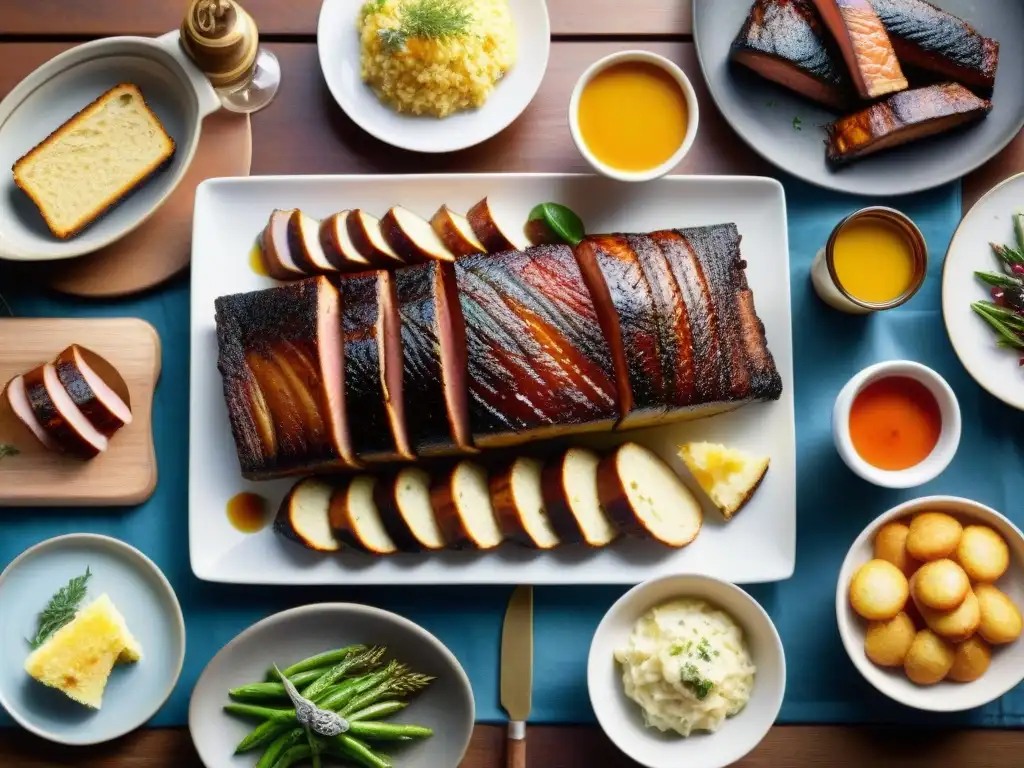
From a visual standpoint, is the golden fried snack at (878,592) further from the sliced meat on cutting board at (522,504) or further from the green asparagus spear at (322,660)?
the green asparagus spear at (322,660)

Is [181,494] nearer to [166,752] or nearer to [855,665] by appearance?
[166,752]

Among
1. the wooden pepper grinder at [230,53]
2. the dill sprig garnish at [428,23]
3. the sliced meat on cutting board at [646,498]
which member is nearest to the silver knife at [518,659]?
the sliced meat on cutting board at [646,498]

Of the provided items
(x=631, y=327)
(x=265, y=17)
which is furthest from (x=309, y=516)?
(x=265, y=17)

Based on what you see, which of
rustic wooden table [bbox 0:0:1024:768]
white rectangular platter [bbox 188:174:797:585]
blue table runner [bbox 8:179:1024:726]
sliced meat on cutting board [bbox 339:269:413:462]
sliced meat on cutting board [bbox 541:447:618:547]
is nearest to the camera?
sliced meat on cutting board [bbox 339:269:413:462]

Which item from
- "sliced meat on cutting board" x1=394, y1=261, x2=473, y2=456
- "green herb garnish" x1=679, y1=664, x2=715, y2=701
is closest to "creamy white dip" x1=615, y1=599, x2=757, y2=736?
"green herb garnish" x1=679, y1=664, x2=715, y2=701

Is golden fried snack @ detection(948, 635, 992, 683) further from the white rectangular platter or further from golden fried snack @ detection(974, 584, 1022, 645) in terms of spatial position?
the white rectangular platter

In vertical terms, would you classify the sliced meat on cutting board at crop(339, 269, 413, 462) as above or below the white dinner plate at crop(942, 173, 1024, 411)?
below

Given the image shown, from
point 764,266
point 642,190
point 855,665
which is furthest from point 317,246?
point 855,665
